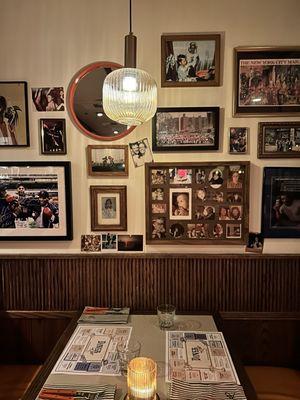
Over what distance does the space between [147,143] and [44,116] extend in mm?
647

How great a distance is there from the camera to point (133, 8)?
1.95 metres

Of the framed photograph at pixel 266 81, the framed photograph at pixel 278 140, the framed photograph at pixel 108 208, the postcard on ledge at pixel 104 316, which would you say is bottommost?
the postcard on ledge at pixel 104 316

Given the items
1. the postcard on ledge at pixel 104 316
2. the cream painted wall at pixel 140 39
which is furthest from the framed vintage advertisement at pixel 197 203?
the postcard on ledge at pixel 104 316

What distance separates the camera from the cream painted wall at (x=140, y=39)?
1.94 metres

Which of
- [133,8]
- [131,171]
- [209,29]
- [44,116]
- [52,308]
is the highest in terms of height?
[133,8]

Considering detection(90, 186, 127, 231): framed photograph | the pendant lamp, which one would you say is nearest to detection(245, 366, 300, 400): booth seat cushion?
detection(90, 186, 127, 231): framed photograph

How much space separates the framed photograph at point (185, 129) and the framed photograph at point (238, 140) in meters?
0.08

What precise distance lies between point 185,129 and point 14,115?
1039 mm

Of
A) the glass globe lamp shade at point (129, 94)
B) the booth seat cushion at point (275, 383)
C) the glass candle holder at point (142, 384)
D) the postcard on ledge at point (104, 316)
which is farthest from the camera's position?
the postcard on ledge at point (104, 316)

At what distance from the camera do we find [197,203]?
2020mm

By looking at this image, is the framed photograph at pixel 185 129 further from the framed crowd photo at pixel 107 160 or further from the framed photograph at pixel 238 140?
the framed crowd photo at pixel 107 160

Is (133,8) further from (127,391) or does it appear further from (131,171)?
(127,391)

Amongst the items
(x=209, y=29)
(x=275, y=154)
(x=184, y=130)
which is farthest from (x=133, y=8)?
(x=275, y=154)

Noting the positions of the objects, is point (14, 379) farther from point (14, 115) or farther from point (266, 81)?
point (266, 81)
